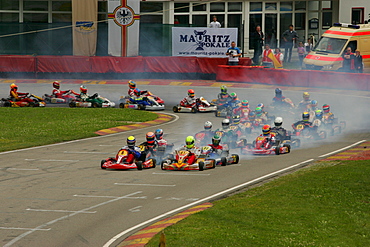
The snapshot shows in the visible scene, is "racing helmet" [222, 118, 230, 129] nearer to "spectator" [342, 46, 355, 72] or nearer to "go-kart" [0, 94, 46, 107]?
"go-kart" [0, 94, 46, 107]

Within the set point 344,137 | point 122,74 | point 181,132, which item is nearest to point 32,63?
point 122,74

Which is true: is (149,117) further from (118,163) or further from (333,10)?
(333,10)

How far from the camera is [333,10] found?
57906 mm

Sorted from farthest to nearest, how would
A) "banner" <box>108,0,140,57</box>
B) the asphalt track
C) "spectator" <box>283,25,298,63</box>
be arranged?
"banner" <box>108,0,140,57</box>, "spectator" <box>283,25,298,63</box>, the asphalt track

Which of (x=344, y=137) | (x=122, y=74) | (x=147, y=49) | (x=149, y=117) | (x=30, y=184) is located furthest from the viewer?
(x=147, y=49)

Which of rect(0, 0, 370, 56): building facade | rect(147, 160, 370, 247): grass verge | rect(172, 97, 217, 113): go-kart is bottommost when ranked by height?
rect(147, 160, 370, 247): grass verge

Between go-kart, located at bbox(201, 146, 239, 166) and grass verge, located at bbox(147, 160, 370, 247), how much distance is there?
2.99 meters

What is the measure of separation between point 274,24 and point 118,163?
3729cm

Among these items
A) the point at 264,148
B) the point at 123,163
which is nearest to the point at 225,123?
the point at 264,148

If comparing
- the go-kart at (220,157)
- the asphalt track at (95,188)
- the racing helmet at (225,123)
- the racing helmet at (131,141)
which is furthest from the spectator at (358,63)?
the racing helmet at (131,141)

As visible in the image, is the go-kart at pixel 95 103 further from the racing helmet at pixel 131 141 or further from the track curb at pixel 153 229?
the track curb at pixel 153 229

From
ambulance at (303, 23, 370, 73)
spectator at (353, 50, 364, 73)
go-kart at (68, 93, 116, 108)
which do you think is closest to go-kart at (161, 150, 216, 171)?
go-kart at (68, 93, 116, 108)

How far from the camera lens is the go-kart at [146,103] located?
39688mm

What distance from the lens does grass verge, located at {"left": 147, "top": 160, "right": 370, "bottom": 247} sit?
557 inches
